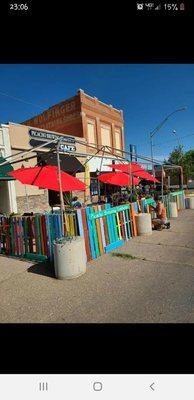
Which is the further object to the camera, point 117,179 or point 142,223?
point 117,179

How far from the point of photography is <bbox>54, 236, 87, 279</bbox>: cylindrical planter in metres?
5.21

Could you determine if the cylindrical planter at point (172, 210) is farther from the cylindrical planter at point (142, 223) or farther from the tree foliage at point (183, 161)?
the tree foliage at point (183, 161)

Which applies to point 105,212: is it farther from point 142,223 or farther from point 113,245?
point 142,223

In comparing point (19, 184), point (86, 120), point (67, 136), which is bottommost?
point (19, 184)

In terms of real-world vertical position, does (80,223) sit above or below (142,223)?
above

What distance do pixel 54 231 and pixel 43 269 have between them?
3.00 ft

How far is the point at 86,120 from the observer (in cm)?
2475
